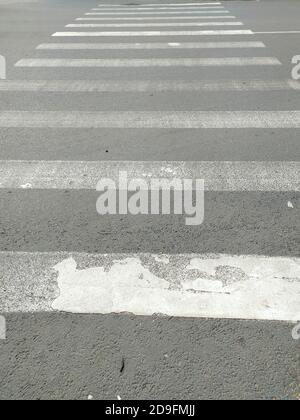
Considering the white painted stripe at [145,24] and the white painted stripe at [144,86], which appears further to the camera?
the white painted stripe at [145,24]

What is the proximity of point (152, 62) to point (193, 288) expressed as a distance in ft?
23.0

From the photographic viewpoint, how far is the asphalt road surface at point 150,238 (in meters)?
2.77

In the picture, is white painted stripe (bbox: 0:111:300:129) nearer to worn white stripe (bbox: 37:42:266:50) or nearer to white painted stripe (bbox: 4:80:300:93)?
white painted stripe (bbox: 4:80:300:93)

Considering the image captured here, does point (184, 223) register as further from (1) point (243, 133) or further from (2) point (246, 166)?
(1) point (243, 133)

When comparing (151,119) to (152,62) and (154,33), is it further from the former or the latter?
(154,33)

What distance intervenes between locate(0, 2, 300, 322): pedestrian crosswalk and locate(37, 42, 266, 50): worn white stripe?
69cm

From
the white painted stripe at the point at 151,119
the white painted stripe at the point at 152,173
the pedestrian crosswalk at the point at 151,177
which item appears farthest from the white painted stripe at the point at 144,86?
the white painted stripe at the point at 152,173

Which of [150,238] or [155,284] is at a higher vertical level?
[150,238]

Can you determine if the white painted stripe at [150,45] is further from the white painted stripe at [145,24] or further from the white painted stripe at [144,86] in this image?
the white painted stripe at [144,86]

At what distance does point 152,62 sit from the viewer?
9273 mm

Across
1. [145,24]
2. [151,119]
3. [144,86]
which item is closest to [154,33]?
[145,24]

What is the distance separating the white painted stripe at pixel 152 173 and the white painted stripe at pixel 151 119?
1214mm

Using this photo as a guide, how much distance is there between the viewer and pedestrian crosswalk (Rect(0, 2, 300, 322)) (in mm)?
3330

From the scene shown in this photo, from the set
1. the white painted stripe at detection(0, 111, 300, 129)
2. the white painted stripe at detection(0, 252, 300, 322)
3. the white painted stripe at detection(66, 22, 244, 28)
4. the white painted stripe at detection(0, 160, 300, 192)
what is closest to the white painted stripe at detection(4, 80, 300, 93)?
the white painted stripe at detection(0, 111, 300, 129)
